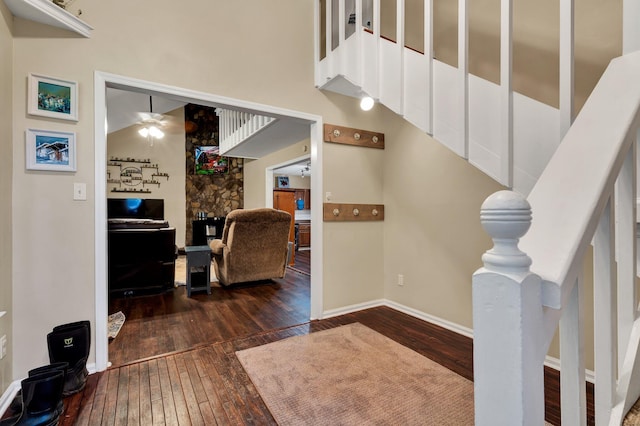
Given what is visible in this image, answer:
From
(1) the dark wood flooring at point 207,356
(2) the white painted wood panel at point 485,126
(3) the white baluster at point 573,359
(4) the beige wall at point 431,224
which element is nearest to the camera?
(3) the white baluster at point 573,359

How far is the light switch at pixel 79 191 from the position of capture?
6.30 feet

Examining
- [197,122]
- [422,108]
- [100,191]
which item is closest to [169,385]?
[100,191]

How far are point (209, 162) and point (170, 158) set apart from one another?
2.99 ft

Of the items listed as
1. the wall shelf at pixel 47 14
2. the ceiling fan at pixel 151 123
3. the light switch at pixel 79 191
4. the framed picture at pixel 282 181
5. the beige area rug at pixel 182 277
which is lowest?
the beige area rug at pixel 182 277

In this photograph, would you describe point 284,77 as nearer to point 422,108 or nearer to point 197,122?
point 422,108

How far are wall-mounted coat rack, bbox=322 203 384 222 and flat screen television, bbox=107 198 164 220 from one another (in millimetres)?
5042

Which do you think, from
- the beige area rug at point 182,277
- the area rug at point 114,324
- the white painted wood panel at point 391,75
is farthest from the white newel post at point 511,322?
the beige area rug at point 182,277

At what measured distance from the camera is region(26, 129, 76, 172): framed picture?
5.93 ft

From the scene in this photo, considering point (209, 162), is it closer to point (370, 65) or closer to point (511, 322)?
point (370, 65)

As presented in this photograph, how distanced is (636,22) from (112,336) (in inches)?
145

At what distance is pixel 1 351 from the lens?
64.3 inches

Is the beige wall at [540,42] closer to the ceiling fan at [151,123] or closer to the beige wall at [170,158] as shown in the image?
the ceiling fan at [151,123]

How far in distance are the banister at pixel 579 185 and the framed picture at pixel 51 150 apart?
243cm

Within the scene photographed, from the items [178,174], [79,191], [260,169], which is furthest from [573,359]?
[178,174]
